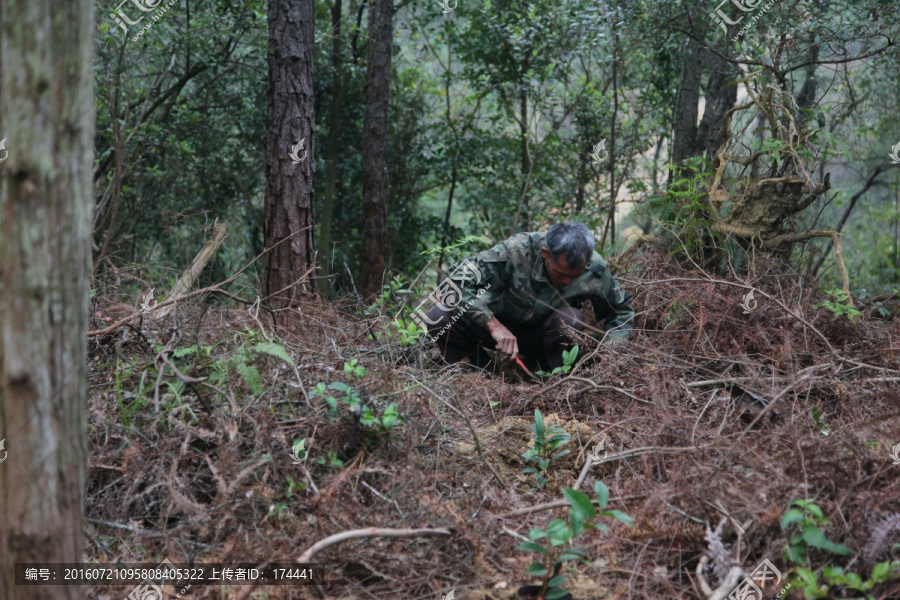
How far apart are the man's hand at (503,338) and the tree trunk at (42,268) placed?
3066 mm

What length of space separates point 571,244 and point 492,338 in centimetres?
90

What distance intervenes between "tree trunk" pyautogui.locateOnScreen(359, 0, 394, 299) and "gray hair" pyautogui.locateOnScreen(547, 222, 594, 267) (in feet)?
12.9

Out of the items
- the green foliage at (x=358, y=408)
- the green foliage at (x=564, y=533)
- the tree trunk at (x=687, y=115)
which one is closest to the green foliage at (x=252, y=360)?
the green foliage at (x=358, y=408)

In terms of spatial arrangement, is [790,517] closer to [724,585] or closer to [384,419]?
[724,585]

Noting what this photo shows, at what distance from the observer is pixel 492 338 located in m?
4.94

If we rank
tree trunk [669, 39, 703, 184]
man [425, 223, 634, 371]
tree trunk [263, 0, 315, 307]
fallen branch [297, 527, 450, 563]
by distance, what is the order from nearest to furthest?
fallen branch [297, 527, 450, 563] < man [425, 223, 634, 371] < tree trunk [263, 0, 315, 307] < tree trunk [669, 39, 703, 184]

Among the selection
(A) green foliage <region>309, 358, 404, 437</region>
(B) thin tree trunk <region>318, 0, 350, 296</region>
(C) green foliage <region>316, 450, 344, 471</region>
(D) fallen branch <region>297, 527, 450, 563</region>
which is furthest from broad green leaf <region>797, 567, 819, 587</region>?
(B) thin tree trunk <region>318, 0, 350, 296</region>

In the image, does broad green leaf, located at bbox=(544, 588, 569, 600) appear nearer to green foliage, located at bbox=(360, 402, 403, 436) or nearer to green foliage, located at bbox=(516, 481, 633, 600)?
green foliage, located at bbox=(516, 481, 633, 600)

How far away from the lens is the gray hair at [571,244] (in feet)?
14.7

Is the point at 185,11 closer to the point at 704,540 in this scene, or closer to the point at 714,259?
the point at 714,259

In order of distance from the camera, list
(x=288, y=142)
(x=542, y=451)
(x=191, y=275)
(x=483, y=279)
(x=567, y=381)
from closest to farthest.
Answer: (x=542, y=451), (x=567, y=381), (x=191, y=275), (x=483, y=279), (x=288, y=142)

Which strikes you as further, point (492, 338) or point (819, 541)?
point (492, 338)

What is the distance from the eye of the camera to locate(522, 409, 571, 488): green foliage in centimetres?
323

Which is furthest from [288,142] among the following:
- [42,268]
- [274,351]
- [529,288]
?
[42,268]
